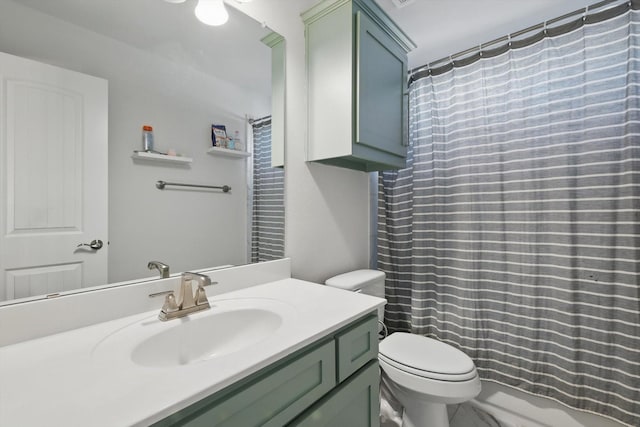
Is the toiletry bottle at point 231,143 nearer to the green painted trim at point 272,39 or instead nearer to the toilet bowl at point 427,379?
the green painted trim at point 272,39

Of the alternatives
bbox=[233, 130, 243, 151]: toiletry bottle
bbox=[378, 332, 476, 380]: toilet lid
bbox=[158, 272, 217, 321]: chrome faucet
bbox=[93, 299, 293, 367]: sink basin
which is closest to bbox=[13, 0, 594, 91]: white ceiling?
bbox=[233, 130, 243, 151]: toiletry bottle

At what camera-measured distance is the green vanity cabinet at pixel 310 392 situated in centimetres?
53

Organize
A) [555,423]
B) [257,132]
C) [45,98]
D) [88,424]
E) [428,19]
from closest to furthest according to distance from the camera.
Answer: [88,424] < [45,98] < [257,132] < [555,423] < [428,19]

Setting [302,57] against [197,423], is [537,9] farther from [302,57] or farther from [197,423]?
[197,423]

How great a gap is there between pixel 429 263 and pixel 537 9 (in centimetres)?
147

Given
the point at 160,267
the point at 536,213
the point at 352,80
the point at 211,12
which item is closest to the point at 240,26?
the point at 211,12

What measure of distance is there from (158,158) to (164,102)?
0.20m

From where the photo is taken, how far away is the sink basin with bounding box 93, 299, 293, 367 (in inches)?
27.3

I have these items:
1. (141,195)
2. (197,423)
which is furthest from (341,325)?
(141,195)

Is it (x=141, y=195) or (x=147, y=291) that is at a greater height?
(x=141, y=195)

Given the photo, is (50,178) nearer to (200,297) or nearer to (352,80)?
(200,297)

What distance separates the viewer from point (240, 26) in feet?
3.83

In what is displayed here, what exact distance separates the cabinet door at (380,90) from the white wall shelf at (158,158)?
73 cm

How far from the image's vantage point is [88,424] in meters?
0.41
